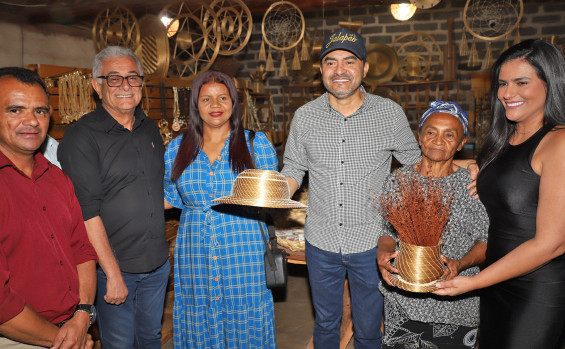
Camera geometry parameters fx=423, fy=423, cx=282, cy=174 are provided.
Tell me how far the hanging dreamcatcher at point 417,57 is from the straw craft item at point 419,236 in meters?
5.44

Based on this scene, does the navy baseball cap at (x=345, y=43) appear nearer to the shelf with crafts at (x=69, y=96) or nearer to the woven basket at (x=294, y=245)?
the woven basket at (x=294, y=245)

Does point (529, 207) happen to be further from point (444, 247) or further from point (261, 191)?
point (261, 191)

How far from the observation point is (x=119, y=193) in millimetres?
2115

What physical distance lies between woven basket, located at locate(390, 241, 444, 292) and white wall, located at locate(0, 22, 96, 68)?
17.1 ft

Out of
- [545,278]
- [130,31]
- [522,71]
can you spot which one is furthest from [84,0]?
[545,278]

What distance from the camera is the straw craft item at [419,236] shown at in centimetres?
161

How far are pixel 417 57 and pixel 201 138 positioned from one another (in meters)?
5.38

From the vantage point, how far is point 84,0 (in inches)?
221

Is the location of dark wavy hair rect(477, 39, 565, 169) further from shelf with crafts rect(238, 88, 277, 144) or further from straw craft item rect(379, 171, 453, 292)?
shelf with crafts rect(238, 88, 277, 144)

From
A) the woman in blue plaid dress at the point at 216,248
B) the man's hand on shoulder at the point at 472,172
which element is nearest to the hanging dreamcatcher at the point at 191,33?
the woman in blue plaid dress at the point at 216,248

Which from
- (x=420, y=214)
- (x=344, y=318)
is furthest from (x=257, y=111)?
(x=420, y=214)

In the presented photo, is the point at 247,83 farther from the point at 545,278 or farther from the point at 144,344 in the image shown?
the point at 545,278

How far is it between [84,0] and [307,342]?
513 cm

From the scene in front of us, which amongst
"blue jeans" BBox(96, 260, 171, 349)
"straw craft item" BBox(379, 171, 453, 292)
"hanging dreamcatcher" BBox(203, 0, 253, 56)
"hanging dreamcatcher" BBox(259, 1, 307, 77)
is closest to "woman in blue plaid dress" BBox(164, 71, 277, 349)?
"blue jeans" BBox(96, 260, 171, 349)
